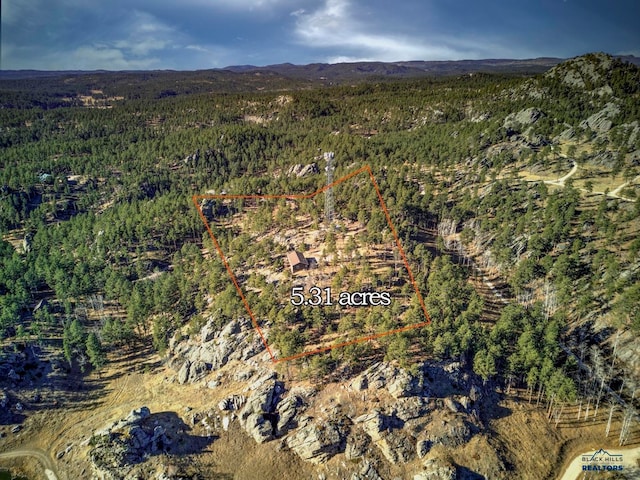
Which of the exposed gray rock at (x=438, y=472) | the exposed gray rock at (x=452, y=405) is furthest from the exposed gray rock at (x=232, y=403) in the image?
the exposed gray rock at (x=452, y=405)

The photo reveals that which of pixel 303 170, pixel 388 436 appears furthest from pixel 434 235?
pixel 303 170

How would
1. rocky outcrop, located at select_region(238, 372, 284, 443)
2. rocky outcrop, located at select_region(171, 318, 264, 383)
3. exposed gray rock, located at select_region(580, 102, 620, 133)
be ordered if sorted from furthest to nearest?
exposed gray rock, located at select_region(580, 102, 620, 133) → rocky outcrop, located at select_region(171, 318, 264, 383) → rocky outcrop, located at select_region(238, 372, 284, 443)

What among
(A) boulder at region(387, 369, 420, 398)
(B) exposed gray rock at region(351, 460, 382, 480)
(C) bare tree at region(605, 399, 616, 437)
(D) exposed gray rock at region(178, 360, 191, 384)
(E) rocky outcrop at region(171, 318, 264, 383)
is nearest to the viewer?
(B) exposed gray rock at region(351, 460, 382, 480)

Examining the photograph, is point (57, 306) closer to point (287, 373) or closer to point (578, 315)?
point (287, 373)

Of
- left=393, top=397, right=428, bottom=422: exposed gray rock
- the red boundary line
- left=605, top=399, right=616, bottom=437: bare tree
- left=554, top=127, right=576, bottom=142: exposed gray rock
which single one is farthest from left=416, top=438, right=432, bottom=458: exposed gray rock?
left=554, top=127, right=576, bottom=142: exposed gray rock

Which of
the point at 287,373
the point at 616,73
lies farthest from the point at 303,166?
the point at 616,73

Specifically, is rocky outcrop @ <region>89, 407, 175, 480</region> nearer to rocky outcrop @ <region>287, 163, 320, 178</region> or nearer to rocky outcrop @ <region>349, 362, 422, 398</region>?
rocky outcrop @ <region>349, 362, 422, 398</region>

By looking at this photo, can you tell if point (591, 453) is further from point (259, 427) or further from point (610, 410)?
point (259, 427)
